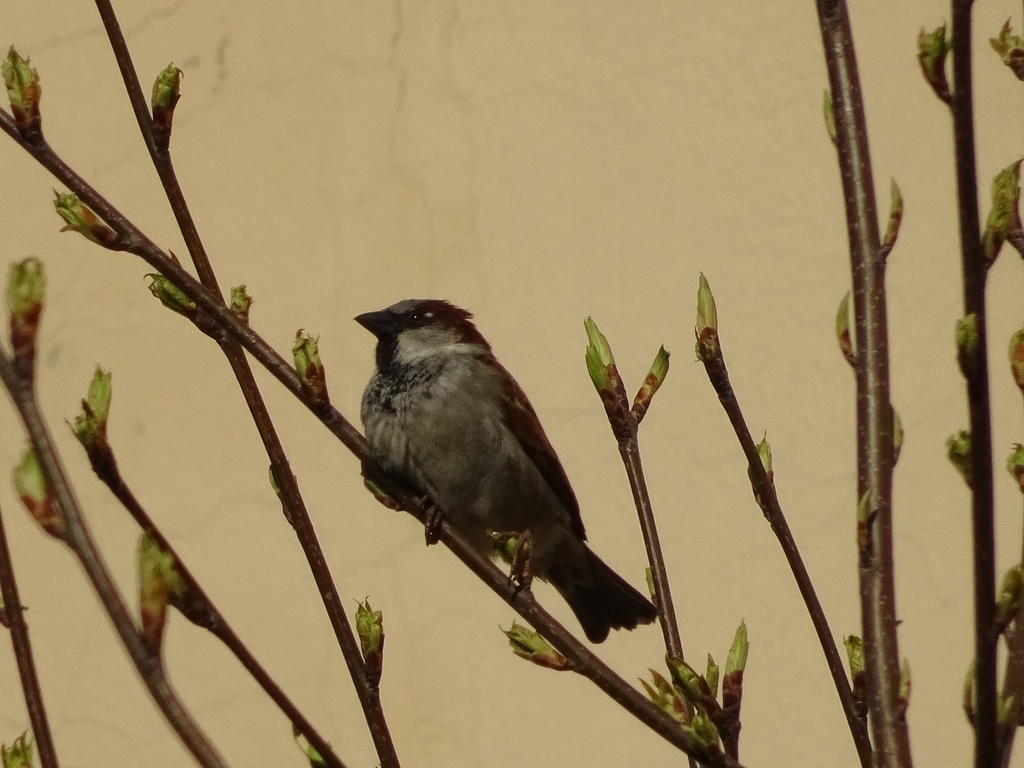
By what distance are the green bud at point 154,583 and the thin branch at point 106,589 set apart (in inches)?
A: 1.1

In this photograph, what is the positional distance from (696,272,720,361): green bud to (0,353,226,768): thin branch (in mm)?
397

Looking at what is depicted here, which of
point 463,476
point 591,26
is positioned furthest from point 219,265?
point 463,476

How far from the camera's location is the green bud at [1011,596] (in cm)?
72

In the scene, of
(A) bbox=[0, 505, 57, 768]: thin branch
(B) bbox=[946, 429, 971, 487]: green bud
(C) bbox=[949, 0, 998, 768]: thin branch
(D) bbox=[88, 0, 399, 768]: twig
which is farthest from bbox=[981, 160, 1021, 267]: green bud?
(A) bbox=[0, 505, 57, 768]: thin branch

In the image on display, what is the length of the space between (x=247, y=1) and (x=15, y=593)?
2.23 metres

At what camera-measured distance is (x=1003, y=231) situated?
0.73 meters

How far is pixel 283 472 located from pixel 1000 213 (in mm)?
449

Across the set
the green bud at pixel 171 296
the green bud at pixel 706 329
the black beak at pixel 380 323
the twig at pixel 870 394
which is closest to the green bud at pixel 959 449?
the twig at pixel 870 394

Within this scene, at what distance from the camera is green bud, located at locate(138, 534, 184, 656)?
605 millimetres

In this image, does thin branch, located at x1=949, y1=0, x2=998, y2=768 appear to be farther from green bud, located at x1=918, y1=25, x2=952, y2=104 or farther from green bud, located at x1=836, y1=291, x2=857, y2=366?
green bud, located at x1=836, y1=291, x2=857, y2=366

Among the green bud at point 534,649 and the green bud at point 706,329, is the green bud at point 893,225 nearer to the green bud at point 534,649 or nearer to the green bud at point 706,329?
the green bud at point 706,329

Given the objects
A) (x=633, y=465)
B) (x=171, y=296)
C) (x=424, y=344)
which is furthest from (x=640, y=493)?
(x=424, y=344)

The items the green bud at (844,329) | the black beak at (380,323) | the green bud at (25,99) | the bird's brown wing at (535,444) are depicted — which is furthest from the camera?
the black beak at (380,323)

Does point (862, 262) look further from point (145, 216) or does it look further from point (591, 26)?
point (145, 216)
